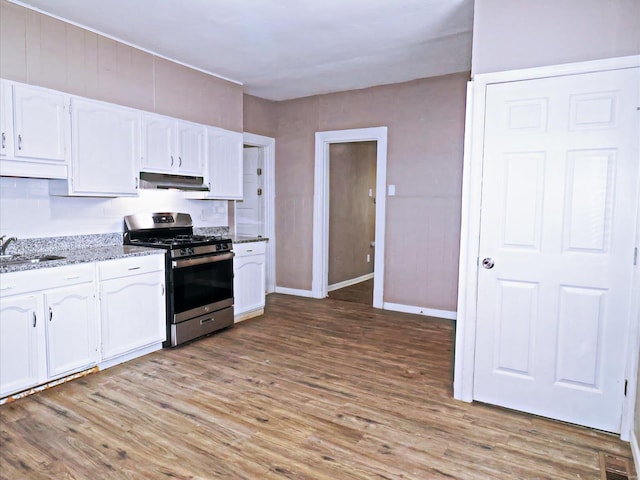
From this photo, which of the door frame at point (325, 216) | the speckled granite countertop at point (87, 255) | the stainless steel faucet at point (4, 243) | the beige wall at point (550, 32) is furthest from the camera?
the door frame at point (325, 216)

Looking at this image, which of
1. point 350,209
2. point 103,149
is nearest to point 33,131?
point 103,149

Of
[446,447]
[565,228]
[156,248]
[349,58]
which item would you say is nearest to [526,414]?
[446,447]

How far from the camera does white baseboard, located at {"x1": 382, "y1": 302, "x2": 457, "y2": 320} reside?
15.5 feet

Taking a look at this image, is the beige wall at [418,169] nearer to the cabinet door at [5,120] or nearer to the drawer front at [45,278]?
the drawer front at [45,278]

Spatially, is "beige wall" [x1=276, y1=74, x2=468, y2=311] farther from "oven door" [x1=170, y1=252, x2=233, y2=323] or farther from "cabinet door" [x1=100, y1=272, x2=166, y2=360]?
"cabinet door" [x1=100, y1=272, x2=166, y2=360]

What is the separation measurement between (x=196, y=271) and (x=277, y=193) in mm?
2358

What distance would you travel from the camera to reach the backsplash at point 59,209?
10.1ft

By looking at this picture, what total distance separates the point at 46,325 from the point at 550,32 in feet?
12.1

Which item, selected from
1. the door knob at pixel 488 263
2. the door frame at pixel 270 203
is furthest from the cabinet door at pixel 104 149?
the door knob at pixel 488 263

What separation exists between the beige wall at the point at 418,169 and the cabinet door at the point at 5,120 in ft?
11.4

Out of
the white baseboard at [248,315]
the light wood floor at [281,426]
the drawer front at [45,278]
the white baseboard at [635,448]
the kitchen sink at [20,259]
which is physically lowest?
the light wood floor at [281,426]

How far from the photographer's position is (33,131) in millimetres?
2896

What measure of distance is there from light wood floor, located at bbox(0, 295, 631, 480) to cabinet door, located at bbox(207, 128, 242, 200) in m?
1.77

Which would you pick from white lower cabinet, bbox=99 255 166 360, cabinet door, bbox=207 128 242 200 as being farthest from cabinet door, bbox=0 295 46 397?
cabinet door, bbox=207 128 242 200
